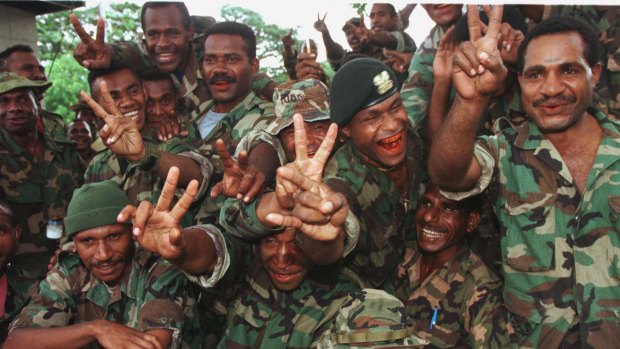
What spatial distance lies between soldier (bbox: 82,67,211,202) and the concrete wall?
12.4 feet

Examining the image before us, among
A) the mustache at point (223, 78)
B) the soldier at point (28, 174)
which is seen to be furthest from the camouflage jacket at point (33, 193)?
the mustache at point (223, 78)

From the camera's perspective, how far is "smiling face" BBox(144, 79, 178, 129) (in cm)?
493

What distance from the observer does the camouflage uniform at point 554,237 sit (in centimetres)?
293

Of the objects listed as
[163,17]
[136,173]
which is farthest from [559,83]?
[163,17]

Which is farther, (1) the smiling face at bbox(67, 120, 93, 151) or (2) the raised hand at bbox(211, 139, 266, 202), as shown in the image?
(1) the smiling face at bbox(67, 120, 93, 151)

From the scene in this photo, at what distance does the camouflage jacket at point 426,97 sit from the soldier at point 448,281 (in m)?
0.58

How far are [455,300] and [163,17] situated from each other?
122 inches

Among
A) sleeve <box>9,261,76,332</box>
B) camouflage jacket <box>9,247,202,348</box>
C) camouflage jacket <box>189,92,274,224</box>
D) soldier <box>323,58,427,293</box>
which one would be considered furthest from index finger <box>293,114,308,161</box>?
sleeve <box>9,261,76,332</box>

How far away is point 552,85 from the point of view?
3012mm

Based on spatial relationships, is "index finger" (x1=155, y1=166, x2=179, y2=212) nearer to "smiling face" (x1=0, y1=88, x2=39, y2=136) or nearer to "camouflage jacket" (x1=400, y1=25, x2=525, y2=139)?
"camouflage jacket" (x1=400, y1=25, x2=525, y2=139)

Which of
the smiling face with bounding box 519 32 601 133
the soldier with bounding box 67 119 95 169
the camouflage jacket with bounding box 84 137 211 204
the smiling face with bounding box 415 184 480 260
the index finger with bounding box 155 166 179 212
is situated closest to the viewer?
the index finger with bounding box 155 166 179 212

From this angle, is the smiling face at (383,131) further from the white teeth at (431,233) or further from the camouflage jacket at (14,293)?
the camouflage jacket at (14,293)

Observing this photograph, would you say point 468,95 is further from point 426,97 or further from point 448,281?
point 426,97

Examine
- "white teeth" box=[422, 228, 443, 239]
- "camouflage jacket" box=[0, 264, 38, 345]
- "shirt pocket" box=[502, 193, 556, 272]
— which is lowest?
"camouflage jacket" box=[0, 264, 38, 345]
